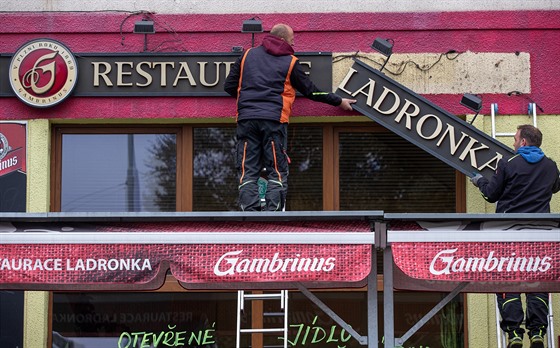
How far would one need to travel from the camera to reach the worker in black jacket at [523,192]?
28.9 feet

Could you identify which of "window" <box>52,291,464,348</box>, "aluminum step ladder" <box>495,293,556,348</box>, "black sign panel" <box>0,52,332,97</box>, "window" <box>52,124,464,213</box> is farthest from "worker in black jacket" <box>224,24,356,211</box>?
"aluminum step ladder" <box>495,293,556,348</box>

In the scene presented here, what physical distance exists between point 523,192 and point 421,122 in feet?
5.52

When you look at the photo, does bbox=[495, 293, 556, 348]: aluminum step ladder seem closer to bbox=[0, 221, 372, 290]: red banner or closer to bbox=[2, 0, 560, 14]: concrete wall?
bbox=[0, 221, 372, 290]: red banner

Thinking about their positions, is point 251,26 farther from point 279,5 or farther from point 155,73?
point 155,73

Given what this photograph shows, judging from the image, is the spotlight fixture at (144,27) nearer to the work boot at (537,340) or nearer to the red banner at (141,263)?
the red banner at (141,263)

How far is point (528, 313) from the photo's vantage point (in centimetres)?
883

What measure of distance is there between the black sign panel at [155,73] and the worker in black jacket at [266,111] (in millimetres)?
1124

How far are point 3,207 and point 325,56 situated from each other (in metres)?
3.60

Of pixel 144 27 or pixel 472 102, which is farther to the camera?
pixel 144 27

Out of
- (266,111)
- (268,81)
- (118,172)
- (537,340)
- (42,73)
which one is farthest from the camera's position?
(118,172)

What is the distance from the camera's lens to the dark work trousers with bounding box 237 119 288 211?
9.06 m

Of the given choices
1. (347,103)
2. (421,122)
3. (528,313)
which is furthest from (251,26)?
(528,313)

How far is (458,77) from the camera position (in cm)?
1072

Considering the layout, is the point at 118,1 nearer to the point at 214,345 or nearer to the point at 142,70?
the point at 142,70
